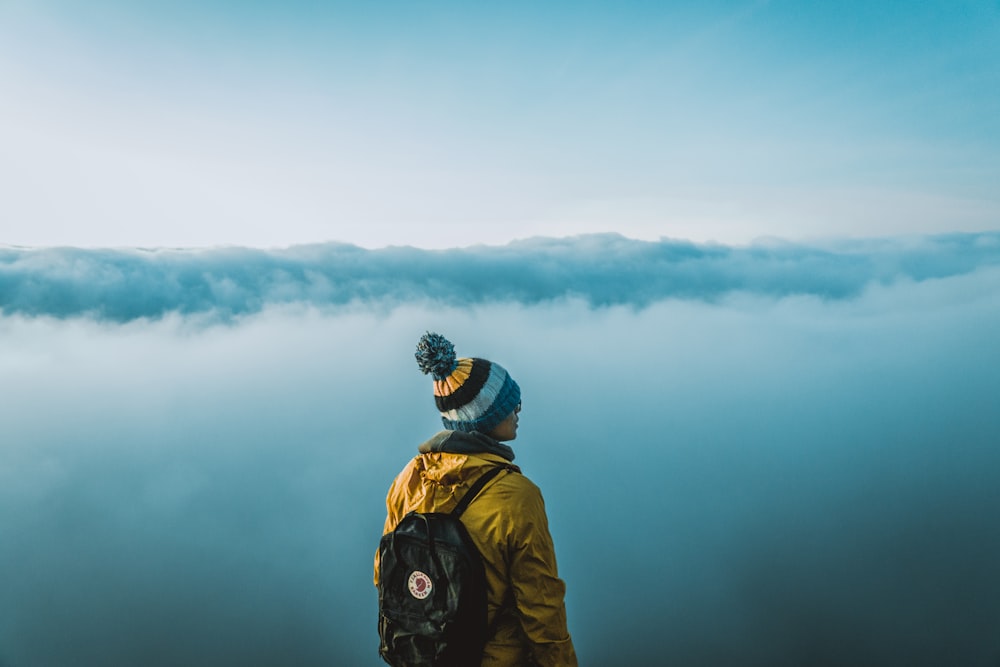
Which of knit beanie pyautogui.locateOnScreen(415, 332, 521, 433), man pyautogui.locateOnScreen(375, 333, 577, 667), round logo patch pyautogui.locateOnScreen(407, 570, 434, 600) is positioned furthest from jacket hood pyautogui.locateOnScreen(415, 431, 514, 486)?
round logo patch pyautogui.locateOnScreen(407, 570, 434, 600)

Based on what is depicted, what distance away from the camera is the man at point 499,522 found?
1904 millimetres

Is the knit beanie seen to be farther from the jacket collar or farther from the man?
the jacket collar

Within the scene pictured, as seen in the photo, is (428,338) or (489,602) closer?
(489,602)

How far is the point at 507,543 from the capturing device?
1.90 m

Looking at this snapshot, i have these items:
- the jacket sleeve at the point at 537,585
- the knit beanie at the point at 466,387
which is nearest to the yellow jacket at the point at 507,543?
the jacket sleeve at the point at 537,585

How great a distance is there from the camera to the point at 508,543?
190 centimetres

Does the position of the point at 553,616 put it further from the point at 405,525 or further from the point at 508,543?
the point at 405,525

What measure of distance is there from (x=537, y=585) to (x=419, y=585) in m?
0.44

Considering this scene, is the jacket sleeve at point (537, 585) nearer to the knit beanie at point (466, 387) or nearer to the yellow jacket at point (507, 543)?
the yellow jacket at point (507, 543)

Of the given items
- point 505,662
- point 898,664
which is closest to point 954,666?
point 898,664

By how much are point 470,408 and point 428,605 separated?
0.76m

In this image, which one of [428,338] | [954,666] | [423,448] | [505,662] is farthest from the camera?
[954,666]

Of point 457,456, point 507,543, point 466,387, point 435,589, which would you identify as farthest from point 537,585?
point 466,387

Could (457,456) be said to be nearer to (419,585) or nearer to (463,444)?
(463,444)
